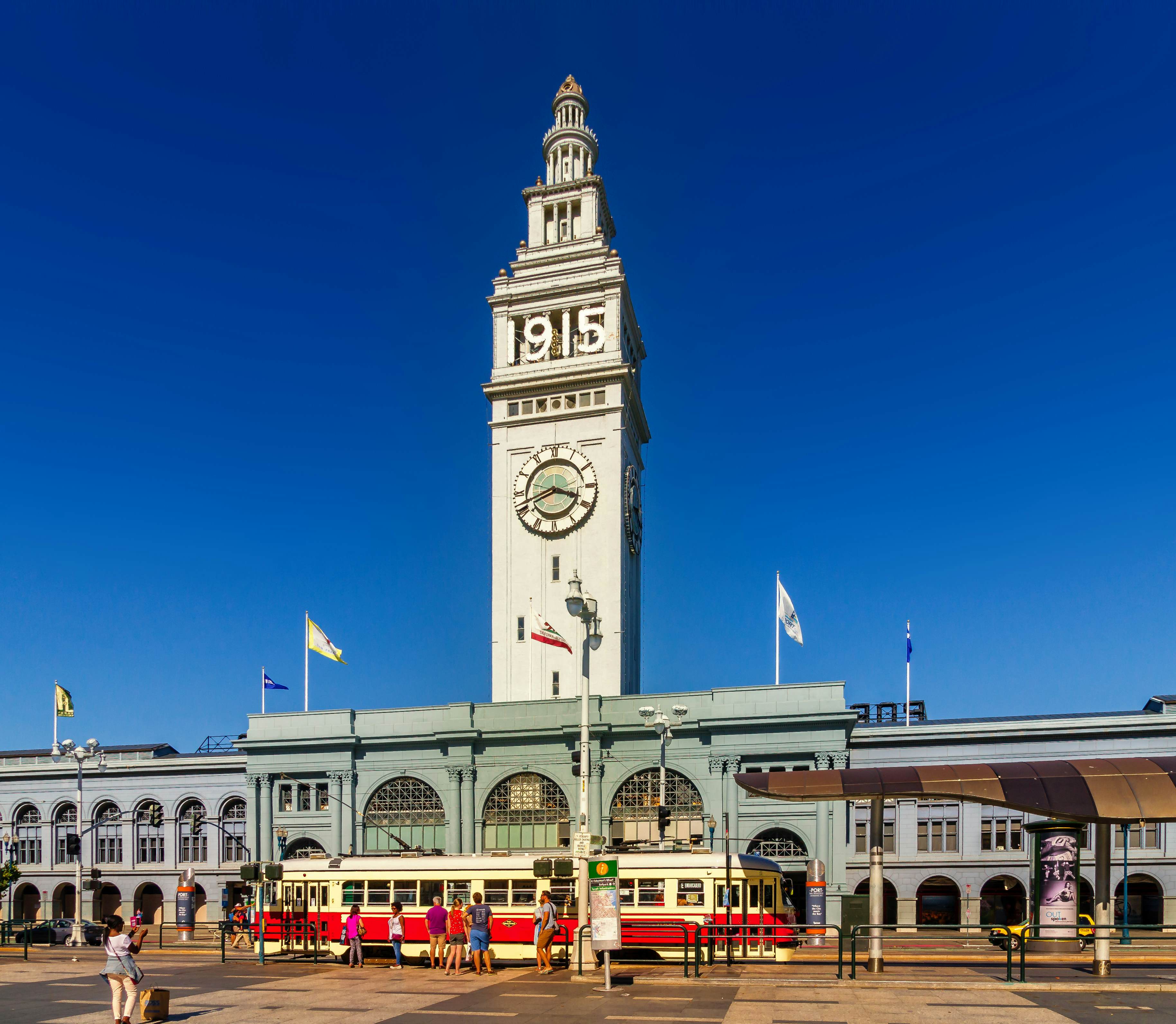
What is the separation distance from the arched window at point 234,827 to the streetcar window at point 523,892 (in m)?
36.1

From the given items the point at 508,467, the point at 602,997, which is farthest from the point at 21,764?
the point at 602,997

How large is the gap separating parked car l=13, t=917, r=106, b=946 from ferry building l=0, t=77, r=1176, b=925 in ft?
18.3

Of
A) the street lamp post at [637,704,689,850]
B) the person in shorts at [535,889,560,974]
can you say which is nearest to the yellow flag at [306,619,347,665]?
the street lamp post at [637,704,689,850]

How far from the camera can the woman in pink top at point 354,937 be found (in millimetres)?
30672

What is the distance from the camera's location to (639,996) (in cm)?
2278

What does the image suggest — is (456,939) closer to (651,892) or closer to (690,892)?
(651,892)

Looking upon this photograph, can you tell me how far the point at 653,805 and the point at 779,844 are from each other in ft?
21.1

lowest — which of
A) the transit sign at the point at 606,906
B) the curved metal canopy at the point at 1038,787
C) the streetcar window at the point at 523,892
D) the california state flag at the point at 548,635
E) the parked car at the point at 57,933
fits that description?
the parked car at the point at 57,933

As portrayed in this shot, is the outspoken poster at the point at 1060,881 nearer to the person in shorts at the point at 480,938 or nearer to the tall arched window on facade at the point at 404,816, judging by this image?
the person in shorts at the point at 480,938

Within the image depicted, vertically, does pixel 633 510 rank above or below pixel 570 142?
below

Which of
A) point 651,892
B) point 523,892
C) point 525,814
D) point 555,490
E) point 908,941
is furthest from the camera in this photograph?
point 555,490

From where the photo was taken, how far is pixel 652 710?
1742 inches

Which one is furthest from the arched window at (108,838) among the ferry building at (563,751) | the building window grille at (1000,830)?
the building window grille at (1000,830)

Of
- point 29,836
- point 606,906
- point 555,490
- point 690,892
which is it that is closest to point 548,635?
point 690,892
